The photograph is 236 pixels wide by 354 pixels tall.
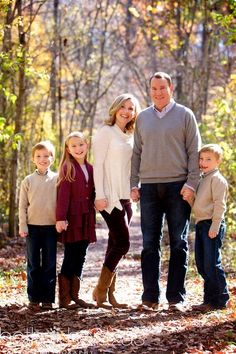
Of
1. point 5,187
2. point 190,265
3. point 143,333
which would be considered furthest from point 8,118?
point 143,333

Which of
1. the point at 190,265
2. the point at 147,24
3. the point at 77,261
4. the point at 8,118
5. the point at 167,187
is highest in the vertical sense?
the point at 147,24

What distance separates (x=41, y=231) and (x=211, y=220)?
1.82 m

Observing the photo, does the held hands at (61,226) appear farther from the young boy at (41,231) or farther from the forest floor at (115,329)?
the forest floor at (115,329)

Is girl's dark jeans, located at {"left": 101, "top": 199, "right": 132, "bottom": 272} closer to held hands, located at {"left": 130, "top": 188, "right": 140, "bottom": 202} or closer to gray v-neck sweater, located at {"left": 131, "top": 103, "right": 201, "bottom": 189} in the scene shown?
held hands, located at {"left": 130, "top": 188, "right": 140, "bottom": 202}

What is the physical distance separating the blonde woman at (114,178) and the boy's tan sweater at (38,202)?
54 cm

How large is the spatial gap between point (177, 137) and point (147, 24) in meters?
14.0

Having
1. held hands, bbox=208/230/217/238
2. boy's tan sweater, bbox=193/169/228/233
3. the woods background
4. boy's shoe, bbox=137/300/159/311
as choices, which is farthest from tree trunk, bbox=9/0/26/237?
held hands, bbox=208/230/217/238

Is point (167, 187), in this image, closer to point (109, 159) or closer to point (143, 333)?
point (109, 159)

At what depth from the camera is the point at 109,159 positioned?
6379 mm

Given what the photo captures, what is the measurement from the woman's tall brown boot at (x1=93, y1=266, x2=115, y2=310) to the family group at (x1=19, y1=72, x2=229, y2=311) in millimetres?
11

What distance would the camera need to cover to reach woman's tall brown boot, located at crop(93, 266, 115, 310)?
6.53 metres

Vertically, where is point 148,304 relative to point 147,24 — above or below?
below

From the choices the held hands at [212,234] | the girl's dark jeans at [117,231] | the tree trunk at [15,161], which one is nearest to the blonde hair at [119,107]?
the girl's dark jeans at [117,231]

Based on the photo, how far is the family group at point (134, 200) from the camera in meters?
6.15
